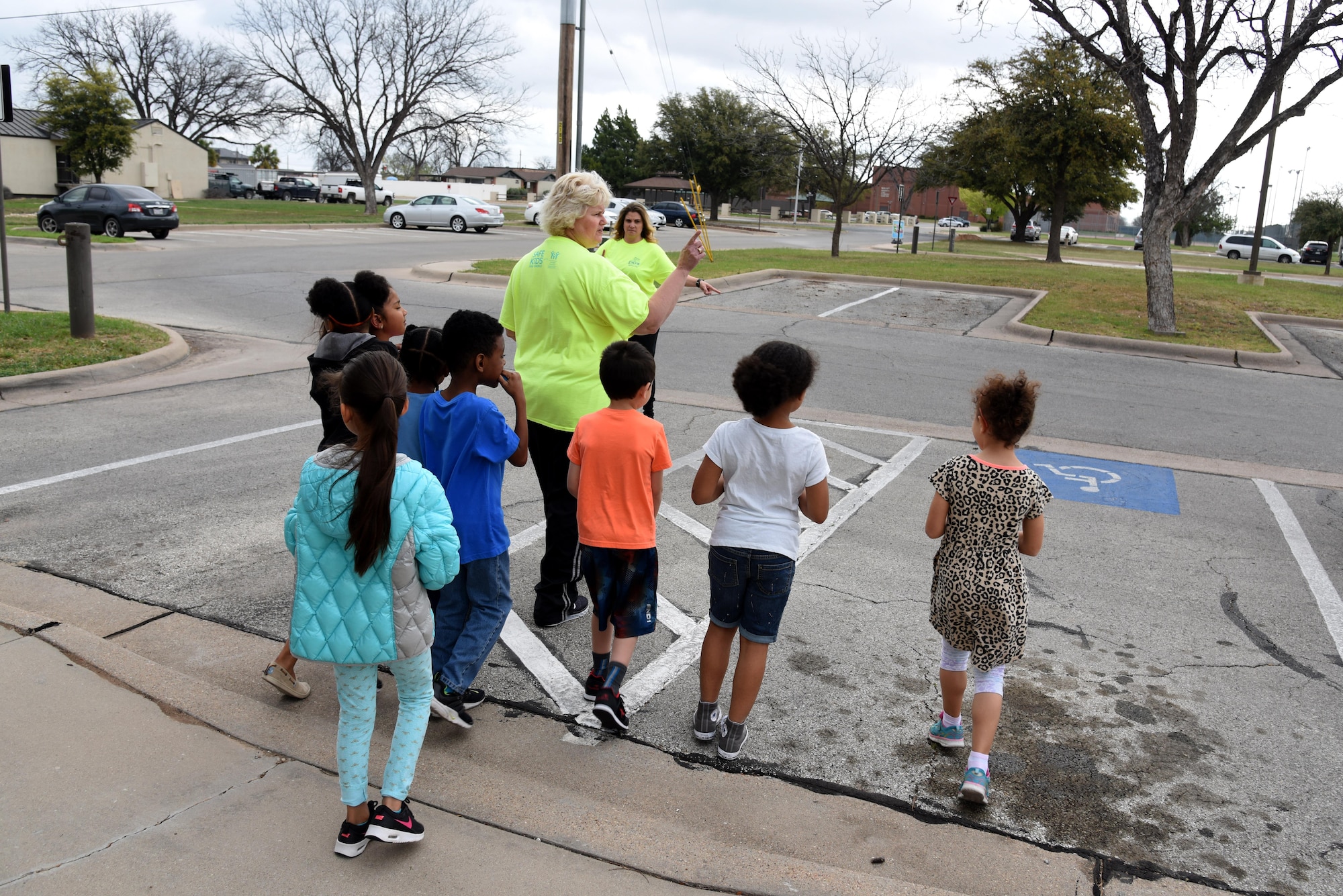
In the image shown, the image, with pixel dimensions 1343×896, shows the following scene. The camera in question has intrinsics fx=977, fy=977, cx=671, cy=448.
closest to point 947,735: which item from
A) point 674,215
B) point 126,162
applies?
point 674,215

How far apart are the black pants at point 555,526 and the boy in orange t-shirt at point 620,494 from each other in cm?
58

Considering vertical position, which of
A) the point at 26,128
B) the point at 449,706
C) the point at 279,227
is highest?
the point at 26,128

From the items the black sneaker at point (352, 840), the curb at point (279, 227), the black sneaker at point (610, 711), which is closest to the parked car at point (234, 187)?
the curb at point (279, 227)

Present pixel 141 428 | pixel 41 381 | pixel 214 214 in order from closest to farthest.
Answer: pixel 141 428, pixel 41 381, pixel 214 214

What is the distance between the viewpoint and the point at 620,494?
3447 mm

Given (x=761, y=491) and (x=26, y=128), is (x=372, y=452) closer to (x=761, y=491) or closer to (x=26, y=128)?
(x=761, y=491)

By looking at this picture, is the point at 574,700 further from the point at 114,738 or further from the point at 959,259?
the point at 959,259

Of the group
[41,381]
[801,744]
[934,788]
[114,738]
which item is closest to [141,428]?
[41,381]

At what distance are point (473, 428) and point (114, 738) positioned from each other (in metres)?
1.58

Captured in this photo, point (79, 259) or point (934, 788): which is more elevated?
point (79, 259)

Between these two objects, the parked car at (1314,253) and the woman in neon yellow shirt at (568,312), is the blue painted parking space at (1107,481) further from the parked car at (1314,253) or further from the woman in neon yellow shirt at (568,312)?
the parked car at (1314,253)

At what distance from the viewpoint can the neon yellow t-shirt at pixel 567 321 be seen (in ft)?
13.0

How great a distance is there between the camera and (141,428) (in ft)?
24.9

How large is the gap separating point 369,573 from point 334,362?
1528 mm
